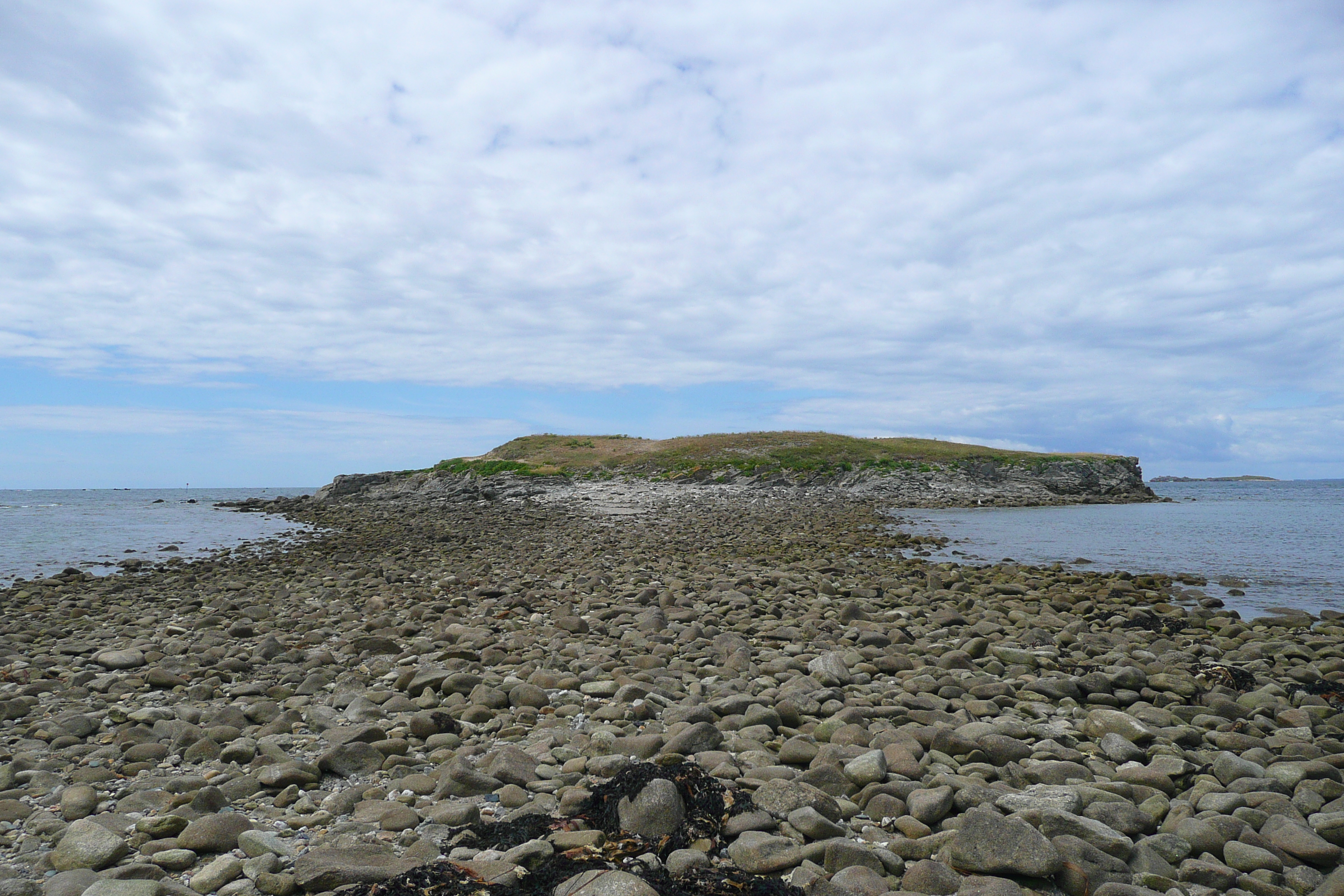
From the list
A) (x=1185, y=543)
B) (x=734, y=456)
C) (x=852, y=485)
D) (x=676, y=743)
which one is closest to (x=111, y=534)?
(x=676, y=743)

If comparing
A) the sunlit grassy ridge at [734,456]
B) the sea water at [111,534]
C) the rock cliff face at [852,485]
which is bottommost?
the sea water at [111,534]

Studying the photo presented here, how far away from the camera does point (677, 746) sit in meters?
4.99

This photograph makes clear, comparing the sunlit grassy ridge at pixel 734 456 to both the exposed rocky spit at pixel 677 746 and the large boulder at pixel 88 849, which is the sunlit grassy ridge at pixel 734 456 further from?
the large boulder at pixel 88 849

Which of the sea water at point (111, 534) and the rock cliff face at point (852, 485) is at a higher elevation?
the rock cliff face at point (852, 485)

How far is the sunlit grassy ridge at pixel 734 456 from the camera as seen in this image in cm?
4869

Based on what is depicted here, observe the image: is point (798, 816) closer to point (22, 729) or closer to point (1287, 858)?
point (1287, 858)

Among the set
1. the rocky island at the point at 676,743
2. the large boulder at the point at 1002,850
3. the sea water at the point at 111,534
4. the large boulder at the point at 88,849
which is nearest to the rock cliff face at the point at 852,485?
the sea water at the point at 111,534

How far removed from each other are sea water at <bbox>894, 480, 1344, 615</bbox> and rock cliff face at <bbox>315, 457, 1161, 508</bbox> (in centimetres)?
568

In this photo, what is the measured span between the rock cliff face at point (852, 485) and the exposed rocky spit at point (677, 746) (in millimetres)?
27208

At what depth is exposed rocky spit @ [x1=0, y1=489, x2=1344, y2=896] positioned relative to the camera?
354cm

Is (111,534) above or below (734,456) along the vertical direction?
below

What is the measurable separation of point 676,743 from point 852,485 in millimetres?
41097

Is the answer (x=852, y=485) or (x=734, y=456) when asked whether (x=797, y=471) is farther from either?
(x=734, y=456)

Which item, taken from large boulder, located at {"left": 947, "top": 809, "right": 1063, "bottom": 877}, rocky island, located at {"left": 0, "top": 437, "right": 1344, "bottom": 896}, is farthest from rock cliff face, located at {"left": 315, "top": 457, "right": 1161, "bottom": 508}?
large boulder, located at {"left": 947, "top": 809, "right": 1063, "bottom": 877}
